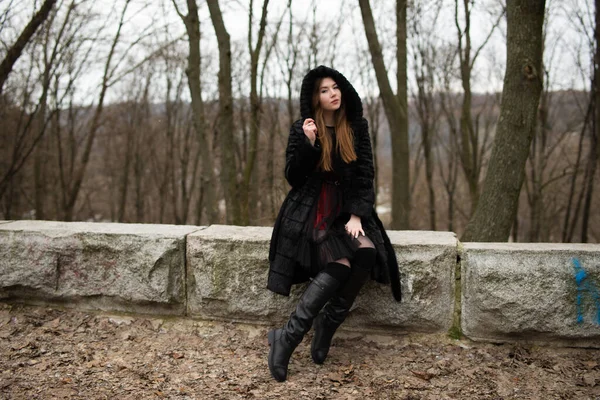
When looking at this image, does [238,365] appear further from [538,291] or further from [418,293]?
[538,291]

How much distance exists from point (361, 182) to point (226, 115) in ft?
18.3

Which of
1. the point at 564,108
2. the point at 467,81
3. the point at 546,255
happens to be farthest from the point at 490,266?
the point at 564,108

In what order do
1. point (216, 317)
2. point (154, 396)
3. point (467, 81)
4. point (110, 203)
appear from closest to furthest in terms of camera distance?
point (154, 396), point (216, 317), point (467, 81), point (110, 203)

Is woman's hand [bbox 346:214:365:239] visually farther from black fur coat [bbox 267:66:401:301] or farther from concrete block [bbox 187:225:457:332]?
concrete block [bbox 187:225:457:332]

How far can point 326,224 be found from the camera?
280cm

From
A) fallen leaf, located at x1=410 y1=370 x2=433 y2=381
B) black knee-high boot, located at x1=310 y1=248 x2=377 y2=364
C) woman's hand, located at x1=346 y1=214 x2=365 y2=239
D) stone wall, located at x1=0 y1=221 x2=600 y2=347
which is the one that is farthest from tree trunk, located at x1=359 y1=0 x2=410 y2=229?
fallen leaf, located at x1=410 y1=370 x2=433 y2=381

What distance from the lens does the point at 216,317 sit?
10.9ft

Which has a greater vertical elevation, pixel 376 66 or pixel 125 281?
pixel 376 66

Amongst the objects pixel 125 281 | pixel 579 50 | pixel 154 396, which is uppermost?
pixel 579 50

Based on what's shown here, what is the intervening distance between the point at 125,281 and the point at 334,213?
62.8 inches

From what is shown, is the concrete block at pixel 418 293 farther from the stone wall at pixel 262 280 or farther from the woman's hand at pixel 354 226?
the woman's hand at pixel 354 226

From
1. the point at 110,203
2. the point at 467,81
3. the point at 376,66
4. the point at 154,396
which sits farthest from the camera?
the point at 110,203

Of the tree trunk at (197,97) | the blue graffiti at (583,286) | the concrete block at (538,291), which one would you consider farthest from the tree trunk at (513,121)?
the tree trunk at (197,97)

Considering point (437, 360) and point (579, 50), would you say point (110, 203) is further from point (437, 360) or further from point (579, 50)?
point (437, 360)
